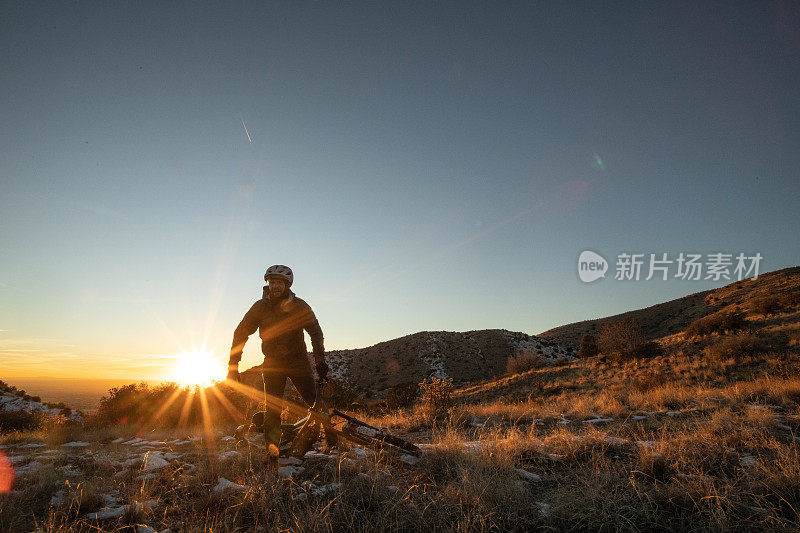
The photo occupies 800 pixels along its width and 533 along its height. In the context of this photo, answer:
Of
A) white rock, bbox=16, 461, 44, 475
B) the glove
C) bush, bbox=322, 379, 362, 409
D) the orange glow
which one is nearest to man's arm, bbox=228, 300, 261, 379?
the glove

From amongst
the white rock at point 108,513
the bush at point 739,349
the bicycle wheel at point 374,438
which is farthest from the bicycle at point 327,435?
the bush at point 739,349

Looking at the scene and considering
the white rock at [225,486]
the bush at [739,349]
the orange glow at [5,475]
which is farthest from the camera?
the bush at [739,349]

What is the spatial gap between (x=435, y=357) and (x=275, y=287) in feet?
176

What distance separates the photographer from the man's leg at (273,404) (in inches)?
175

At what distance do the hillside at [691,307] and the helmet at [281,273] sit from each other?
47.1 metres

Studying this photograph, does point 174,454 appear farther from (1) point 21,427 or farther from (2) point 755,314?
(2) point 755,314

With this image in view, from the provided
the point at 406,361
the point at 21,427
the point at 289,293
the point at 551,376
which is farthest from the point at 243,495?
the point at 406,361

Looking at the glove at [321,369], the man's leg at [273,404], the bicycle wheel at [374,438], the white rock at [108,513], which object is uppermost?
the glove at [321,369]

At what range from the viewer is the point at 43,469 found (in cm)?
491

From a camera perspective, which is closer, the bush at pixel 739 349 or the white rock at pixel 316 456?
the white rock at pixel 316 456

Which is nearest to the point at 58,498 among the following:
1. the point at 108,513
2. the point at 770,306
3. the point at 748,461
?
the point at 108,513

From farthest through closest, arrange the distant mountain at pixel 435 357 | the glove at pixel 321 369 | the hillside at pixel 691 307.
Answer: the distant mountain at pixel 435 357, the hillside at pixel 691 307, the glove at pixel 321 369

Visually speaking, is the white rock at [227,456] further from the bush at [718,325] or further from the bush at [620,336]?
the bush at [620,336]

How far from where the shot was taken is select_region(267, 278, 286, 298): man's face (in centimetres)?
504
